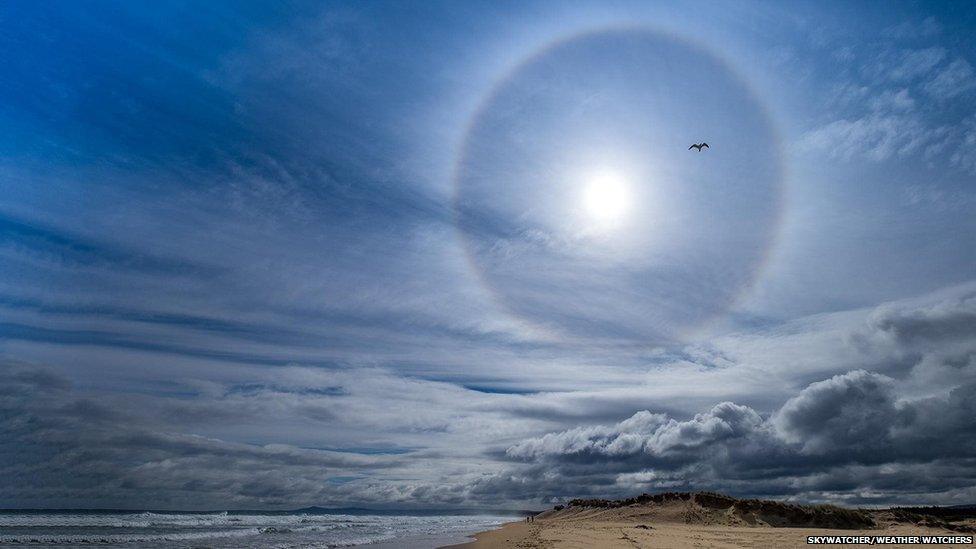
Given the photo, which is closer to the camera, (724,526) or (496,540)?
(496,540)

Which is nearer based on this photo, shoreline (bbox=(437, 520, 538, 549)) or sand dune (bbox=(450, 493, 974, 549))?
sand dune (bbox=(450, 493, 974, 549))

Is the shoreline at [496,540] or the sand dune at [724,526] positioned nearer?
the sand dune at [724,526]

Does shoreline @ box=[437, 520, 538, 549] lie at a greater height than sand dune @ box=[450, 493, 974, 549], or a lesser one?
lesser

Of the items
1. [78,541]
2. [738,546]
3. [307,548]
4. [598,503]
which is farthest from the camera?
[598,503]

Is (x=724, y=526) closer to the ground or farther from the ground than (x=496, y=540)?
farther from the ground

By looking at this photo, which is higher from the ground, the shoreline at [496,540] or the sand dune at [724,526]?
the sand dune at [724,526]

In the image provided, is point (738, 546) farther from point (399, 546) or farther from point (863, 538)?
point (399, 546)

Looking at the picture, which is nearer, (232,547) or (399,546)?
(232,547)

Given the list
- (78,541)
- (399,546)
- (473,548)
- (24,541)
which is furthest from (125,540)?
(473,548)
